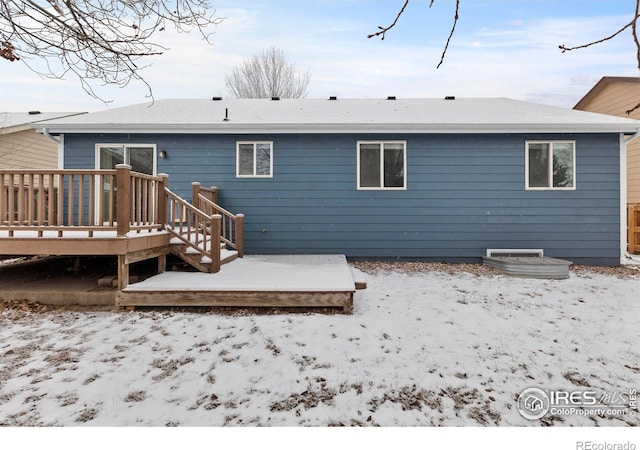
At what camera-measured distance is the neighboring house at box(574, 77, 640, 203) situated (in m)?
9.59

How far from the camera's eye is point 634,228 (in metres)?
8.23

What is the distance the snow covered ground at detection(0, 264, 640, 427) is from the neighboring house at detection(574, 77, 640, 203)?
833cm

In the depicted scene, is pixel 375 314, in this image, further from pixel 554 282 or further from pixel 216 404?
pixel 554 282

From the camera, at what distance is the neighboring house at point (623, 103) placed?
9.59 meters

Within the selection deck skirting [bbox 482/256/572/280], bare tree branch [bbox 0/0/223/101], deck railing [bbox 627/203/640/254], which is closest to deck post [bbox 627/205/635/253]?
deck railing [bbox 627/203/640/254]

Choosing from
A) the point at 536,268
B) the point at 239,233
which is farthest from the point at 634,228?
the point at 239,233

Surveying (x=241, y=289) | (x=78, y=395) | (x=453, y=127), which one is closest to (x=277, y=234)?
(x=241, y=289)

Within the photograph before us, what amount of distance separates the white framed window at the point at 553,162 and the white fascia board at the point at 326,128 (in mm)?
351

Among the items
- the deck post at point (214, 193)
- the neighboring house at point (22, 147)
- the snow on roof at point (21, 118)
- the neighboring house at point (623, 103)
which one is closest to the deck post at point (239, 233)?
the deck post at point (214, 193)

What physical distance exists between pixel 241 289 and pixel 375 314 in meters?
1.59

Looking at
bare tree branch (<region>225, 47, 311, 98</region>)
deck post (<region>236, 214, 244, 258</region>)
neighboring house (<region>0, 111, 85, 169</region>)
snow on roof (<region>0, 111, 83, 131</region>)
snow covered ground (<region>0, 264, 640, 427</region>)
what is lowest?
snow covered ground (<region>0, 264, 640, 427</region>)

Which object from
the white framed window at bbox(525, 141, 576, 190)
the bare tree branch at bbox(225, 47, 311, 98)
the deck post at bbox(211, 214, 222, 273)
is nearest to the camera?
the deck post at bbox(211, 214, 222, 273)

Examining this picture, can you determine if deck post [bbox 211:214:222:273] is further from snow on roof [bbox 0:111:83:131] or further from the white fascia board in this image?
snow on roof [bbox 0:111:83:131]

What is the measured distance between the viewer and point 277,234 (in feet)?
22.0
